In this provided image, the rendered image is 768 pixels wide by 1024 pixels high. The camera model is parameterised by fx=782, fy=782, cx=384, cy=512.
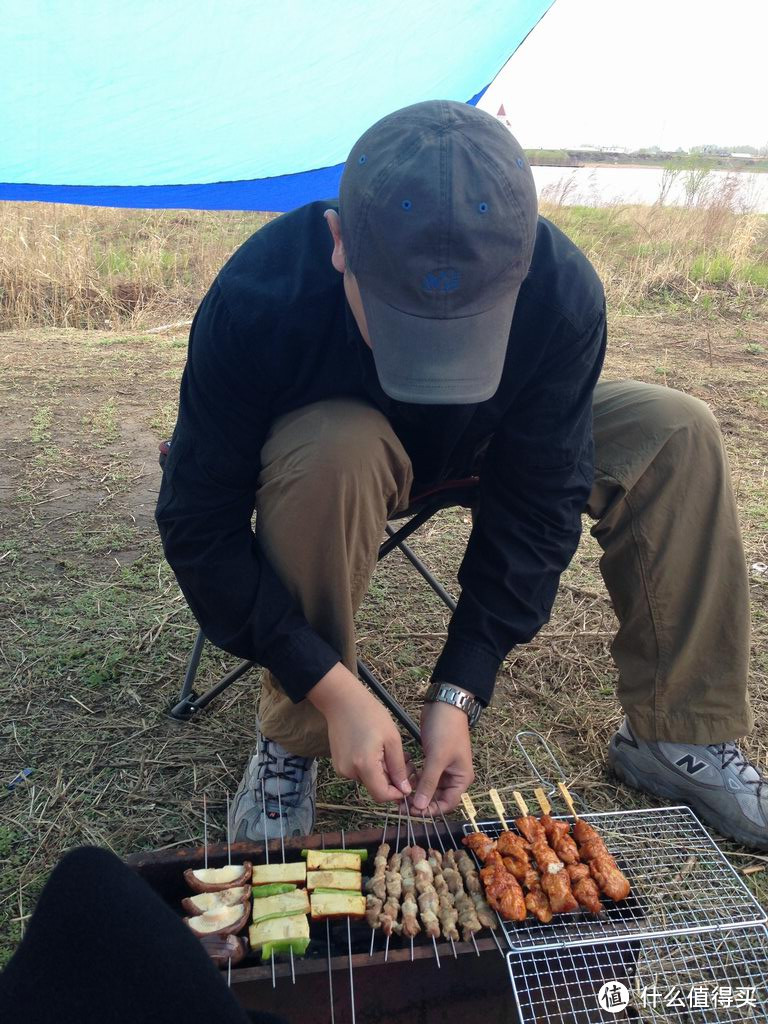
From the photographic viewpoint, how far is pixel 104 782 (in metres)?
2.17

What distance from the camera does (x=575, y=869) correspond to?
5.16 feet

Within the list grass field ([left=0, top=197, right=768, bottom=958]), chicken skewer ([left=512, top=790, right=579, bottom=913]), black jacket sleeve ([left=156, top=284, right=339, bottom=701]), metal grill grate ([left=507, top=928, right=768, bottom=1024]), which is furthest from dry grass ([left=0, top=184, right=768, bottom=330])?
metal grill grate ([left=507, top=928, right=768, bottom=1024])

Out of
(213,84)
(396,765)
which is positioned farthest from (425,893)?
(213,84)

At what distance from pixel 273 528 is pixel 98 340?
18.4 ft

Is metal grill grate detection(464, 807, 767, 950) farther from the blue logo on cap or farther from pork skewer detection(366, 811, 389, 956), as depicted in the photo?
the blue logo on cap

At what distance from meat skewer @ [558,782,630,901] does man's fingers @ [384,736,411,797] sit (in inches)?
15.8

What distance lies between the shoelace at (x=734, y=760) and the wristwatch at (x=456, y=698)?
67 centimetres

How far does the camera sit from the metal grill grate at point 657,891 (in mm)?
1439

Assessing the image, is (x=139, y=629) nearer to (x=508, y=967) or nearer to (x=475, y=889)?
(x=475, y=889)

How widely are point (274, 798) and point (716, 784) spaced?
111cm

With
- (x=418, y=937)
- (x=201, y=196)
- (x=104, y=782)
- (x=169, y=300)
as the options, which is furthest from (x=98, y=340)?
(x=418, y=937)

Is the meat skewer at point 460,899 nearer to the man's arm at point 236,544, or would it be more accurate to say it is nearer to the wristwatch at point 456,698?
the man's arm at point 236,544

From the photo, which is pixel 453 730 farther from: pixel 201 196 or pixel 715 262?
pixel 715 262

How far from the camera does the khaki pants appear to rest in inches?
66.5
